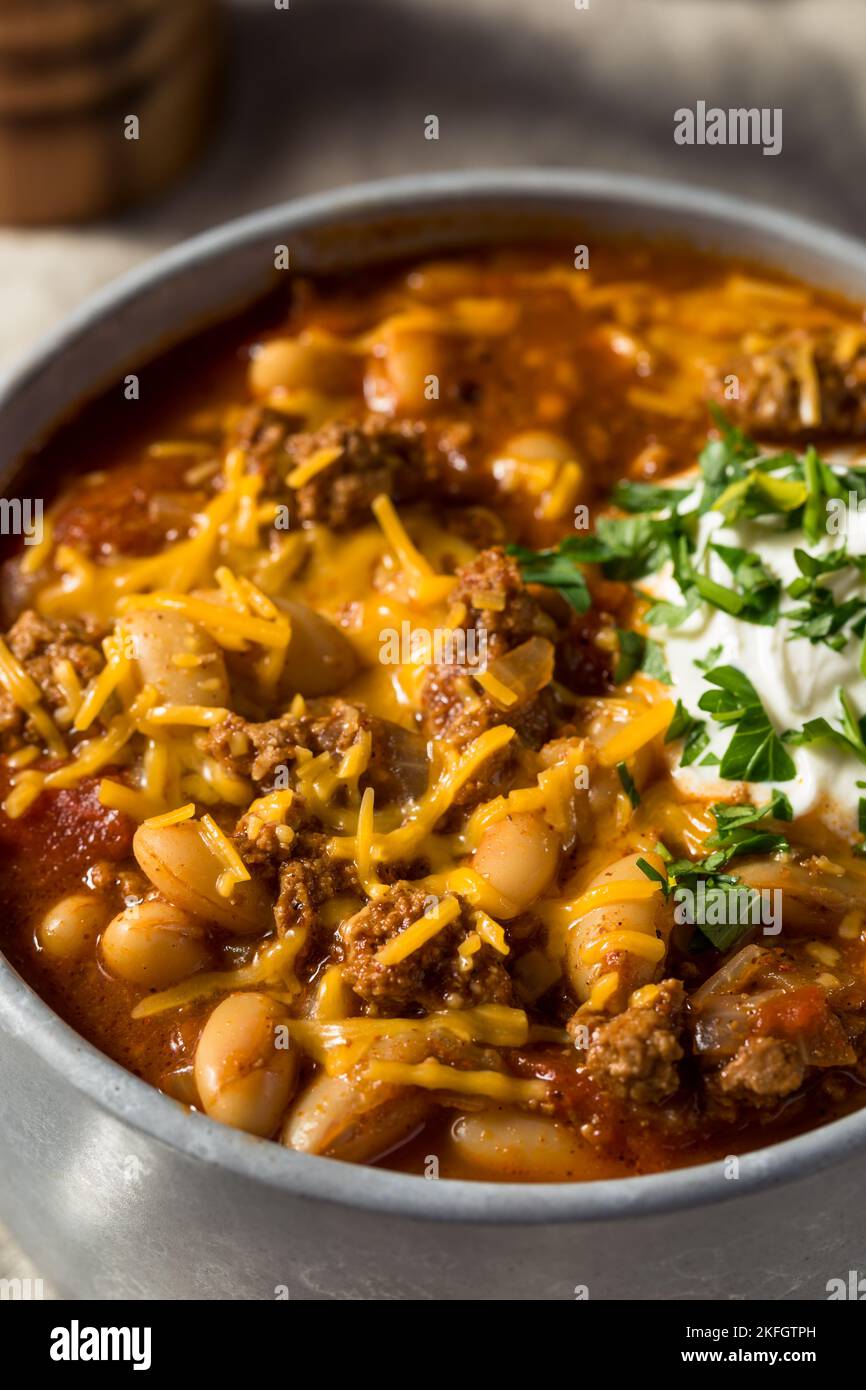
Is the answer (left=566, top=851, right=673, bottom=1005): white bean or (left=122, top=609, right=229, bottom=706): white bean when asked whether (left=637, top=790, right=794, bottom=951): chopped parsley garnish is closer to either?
(left=566, top=851, right=673, bottom=1005): white bean

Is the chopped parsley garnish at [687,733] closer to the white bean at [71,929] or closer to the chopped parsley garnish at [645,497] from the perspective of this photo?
the chopped parsley garnish at [645,497]

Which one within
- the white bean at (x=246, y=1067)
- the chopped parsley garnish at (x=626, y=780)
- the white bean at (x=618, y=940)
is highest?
the chopped parsley garnish at (x=626, y=780)

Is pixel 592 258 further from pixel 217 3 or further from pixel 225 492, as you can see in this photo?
pixel 217 3

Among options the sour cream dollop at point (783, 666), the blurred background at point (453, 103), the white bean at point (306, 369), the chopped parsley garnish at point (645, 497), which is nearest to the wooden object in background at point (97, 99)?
the blurred background at point (453, 103)

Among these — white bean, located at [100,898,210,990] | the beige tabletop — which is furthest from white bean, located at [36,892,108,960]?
the beige tabletop

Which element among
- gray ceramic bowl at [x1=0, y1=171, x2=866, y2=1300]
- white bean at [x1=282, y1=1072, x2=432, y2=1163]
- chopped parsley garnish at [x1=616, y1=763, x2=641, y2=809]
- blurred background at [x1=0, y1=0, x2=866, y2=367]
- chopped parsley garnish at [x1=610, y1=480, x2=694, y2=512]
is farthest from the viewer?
blurred background at [x1=0, y1=0, x2=866, y2=367]
